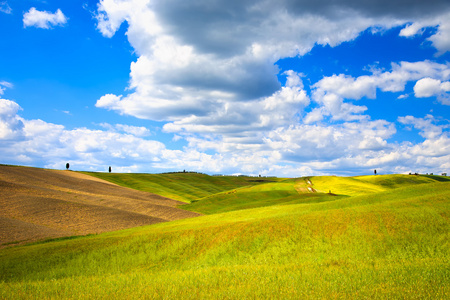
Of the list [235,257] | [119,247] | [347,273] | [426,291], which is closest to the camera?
[426,291]

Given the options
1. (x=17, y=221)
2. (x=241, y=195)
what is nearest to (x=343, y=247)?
(x=17, y=221)

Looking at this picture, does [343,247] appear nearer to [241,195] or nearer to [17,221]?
[17,221]

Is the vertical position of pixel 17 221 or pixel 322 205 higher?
pixel 322 205

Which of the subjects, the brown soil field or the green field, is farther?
the brown soil field

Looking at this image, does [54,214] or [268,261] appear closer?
[268,261]

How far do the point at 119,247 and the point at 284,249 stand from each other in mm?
14113

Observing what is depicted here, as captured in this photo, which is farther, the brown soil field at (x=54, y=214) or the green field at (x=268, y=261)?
the brown soil field at (x=54, y=214)

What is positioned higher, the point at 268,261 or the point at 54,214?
the point at 268,261

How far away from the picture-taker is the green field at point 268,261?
12.8 metres

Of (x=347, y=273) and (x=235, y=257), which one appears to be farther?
(x=235, y=257)

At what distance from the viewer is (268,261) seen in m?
20.5

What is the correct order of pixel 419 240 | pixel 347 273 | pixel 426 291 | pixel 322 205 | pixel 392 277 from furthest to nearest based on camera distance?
pixel 322 205
pixel 419 240
pixel 347 273
pixel 392 277
pixel 426 291

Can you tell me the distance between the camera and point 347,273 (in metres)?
14.5

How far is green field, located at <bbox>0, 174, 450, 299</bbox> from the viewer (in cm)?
1284
